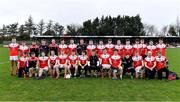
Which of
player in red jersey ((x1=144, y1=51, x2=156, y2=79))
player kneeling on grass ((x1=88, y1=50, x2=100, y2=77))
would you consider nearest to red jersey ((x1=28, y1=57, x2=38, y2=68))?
player kneeling on grass ((x1=88, y1=50, x2=100, y2=77))

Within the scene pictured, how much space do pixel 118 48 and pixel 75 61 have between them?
6.99 ft

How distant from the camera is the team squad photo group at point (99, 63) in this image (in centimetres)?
1262

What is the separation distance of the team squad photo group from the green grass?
2.86ft

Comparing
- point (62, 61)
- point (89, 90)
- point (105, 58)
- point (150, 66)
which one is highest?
point (105, 58)

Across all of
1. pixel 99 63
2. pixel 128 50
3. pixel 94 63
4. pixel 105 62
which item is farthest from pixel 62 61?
pixel 128 50

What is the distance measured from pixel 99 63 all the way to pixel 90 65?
40 cm

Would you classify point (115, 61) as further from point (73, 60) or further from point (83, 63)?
point (73, 60)

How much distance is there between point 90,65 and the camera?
513 inches

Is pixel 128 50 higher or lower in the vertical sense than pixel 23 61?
higher

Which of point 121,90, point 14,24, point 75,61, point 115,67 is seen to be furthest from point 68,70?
point 14,24

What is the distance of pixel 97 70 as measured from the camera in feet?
43.2

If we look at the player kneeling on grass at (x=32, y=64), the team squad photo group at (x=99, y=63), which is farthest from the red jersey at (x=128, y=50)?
the player kneeling on grass at (x=32, y=64)

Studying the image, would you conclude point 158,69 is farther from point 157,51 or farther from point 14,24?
point 14,24

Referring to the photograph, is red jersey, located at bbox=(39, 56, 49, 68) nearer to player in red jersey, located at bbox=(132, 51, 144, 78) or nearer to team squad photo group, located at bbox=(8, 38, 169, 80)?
team squad photo group, located at bbox=(8, 38, 169, 80)
